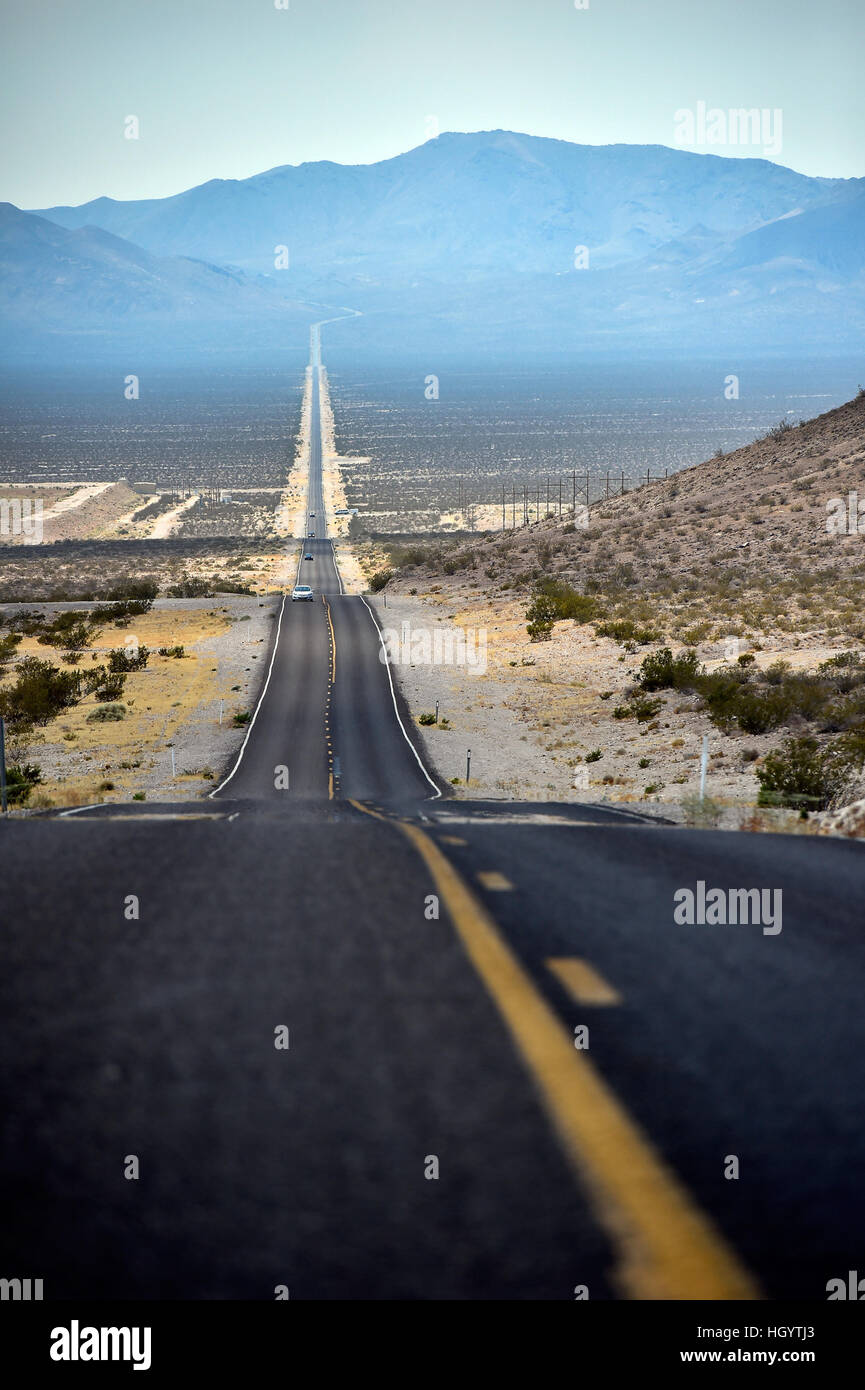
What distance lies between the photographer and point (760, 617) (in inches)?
1950

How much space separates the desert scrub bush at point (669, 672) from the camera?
3969 centimetres

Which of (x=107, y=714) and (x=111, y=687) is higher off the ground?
(x=111, y=687)

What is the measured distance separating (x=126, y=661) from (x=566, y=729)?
2487 cm

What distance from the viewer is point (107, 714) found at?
43.5m

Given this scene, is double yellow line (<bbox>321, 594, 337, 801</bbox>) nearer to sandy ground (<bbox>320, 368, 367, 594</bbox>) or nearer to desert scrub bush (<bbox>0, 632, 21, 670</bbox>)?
desert scrub bush (<bbox>0, 632, 21, 670</bbox>)

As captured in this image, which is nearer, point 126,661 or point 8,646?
point 126,661

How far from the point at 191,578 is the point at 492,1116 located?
8959cm

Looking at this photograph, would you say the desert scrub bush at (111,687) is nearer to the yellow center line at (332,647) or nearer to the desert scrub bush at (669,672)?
the yellow center line at (332,647)

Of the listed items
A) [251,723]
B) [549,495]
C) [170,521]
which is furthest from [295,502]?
[251,723]

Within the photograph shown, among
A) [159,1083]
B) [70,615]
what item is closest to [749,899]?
[159,1083]

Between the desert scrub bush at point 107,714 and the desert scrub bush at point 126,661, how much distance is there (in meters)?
8.30

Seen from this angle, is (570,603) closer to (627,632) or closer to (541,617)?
(541,617)

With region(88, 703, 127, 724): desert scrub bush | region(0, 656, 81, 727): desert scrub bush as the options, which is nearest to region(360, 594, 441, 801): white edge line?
region(88, 703, 127, 724): desert scrub bush
